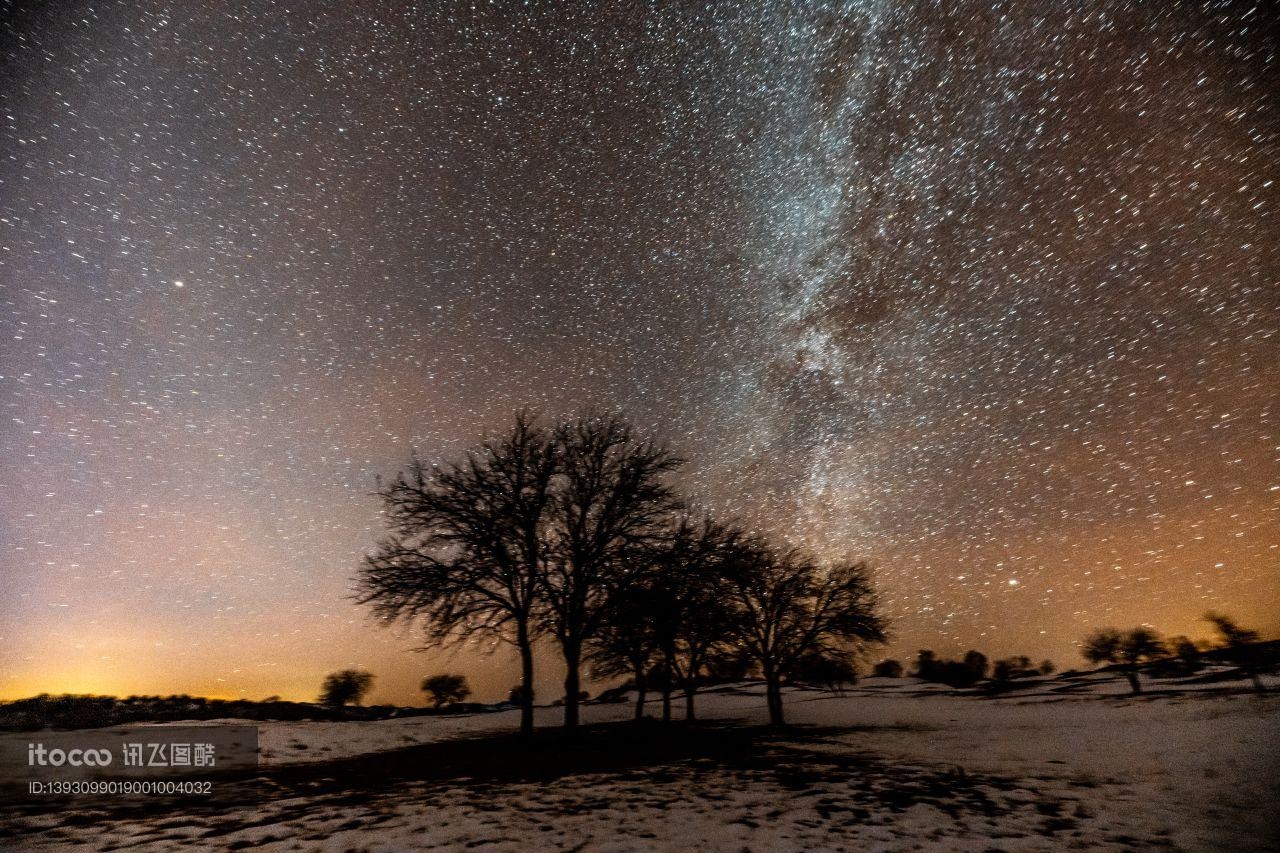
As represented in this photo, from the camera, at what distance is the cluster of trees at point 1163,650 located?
3962 centimetres

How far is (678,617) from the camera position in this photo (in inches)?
653

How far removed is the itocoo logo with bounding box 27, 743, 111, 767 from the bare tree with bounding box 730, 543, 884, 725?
21.0 meters

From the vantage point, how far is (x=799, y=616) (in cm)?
2544

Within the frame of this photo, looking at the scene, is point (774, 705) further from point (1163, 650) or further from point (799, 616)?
point (1163, 650)

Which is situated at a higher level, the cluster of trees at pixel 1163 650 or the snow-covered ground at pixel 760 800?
the snow-covered ground at pixel 760 800

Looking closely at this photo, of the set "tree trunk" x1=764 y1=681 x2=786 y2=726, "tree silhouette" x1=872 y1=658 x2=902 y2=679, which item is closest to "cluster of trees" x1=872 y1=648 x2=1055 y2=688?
"tree silhouette" x1=872 y1=658 x2=902 y2=679

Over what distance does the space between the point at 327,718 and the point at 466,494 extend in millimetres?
19835

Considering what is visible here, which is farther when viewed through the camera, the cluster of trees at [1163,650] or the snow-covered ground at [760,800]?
the cluster of trees at [1163,650]

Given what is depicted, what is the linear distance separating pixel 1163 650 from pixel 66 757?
74.1 m

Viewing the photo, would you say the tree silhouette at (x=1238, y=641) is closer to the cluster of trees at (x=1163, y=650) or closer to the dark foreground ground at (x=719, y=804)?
the cluster of trees at (x=1163, y=650)

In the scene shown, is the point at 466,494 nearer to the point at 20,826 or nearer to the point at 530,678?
the point at 530,678

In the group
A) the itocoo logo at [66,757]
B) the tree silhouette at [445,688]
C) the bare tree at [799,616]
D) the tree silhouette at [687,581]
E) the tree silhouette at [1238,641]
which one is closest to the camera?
the itocoo logo at [66,757]

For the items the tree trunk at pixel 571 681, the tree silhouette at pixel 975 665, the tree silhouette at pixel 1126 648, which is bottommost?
the tree silhouette at pixel 975 665

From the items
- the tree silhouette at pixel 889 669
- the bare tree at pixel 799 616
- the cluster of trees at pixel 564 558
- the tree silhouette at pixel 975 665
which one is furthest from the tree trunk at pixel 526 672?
the tree silhouette at pixel 889 669
